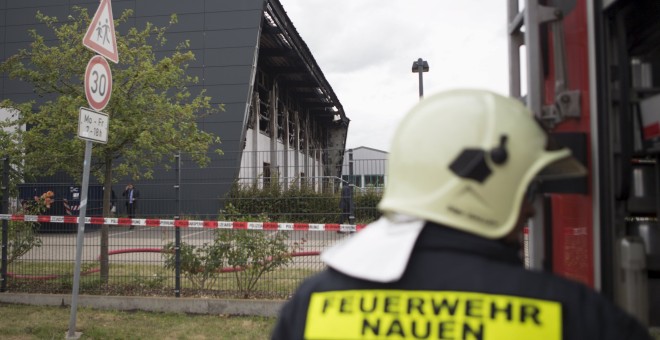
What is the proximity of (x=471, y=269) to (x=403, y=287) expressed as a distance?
0.17 metres

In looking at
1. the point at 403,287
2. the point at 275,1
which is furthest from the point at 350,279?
the point at 275,1

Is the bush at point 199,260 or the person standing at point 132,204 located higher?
the person standing at point 132,204

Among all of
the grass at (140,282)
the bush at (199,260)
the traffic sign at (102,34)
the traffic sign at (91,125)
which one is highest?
the traffic sign at (102,34)

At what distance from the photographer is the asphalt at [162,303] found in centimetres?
700

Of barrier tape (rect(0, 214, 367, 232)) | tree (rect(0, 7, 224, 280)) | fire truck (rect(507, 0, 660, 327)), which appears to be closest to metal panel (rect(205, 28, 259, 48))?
tree (rect(0, 7, 224, 280))

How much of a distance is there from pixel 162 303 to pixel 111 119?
3124mm

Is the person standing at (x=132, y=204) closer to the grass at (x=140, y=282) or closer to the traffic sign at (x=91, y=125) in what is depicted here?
the grass at (x=140, y=282)

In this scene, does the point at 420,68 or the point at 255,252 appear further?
the point at 420,68

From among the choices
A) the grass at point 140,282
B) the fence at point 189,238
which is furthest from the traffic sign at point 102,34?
the grass at point 140,282

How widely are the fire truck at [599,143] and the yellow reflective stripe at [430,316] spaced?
2.23 ft

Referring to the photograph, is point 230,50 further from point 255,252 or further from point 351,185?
point 255,252

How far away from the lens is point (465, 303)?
3.92 ft

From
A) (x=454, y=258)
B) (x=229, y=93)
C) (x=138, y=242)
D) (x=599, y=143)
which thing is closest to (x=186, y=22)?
(x=229, y=93)

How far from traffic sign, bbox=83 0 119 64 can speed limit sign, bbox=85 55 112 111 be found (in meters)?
0.12
